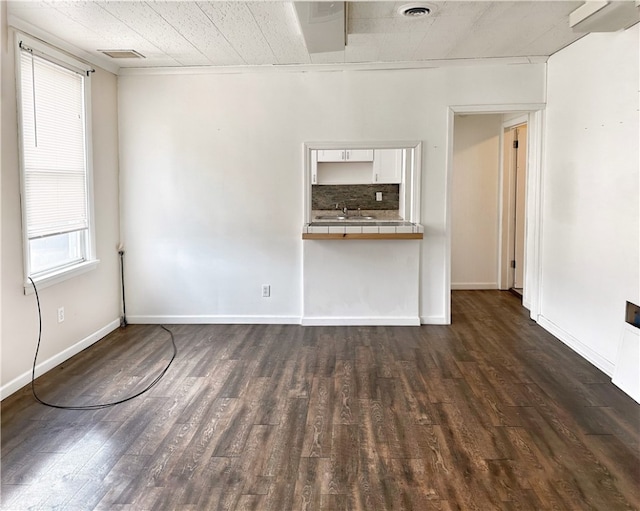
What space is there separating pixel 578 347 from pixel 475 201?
2.73m

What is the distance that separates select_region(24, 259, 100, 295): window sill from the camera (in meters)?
3.31

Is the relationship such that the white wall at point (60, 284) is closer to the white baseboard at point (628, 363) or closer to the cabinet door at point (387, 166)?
the cabinet door at point (387, 166)

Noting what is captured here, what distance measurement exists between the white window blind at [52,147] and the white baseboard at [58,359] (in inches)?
36.1

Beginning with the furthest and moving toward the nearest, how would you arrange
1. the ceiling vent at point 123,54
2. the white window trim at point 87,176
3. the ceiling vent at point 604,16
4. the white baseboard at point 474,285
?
1. the white baseboard at point 474,285
2. the ceiling vent at point 123,54
3. the white window trim at point 87,176
4. the ceiling vent at point 604,16

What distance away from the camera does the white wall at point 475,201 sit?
6125mm

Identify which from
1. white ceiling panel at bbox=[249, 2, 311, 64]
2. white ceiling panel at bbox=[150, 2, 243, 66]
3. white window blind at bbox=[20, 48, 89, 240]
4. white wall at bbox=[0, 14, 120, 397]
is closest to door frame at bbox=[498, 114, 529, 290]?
white ceiling panel at bbox=[249, 2, 311, 64]

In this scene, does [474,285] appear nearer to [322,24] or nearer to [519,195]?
[519,195]

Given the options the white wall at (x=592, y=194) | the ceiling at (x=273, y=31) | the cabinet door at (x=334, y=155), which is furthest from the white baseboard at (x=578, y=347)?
the cabinet door at (x=334, y=155)

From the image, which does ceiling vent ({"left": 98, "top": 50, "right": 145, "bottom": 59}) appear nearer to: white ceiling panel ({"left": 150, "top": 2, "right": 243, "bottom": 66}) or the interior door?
white ceiling panel ({"left": 150, "top": 2, "right": 243, "bottom": 66})

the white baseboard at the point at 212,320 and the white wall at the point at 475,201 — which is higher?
the white wall at the point at 475,201

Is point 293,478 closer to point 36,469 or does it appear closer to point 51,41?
point 36,469

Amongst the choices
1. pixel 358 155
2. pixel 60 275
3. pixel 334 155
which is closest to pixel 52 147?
A: pixel 60 275

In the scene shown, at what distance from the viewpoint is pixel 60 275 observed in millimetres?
3666

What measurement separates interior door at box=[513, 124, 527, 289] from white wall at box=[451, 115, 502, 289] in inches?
9.0
